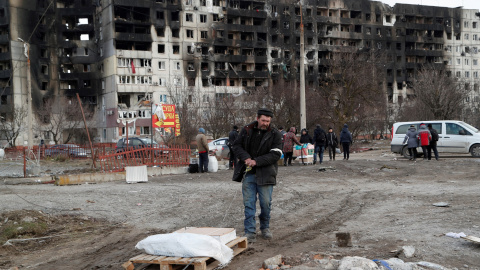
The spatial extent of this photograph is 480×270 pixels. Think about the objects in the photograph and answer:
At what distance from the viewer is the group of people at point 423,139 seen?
2133cm

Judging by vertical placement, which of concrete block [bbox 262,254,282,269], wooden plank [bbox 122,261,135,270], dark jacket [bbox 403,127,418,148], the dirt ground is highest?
dark jacket [bbox 403,127,418,148]

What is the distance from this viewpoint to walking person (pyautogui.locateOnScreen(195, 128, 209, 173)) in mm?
19209

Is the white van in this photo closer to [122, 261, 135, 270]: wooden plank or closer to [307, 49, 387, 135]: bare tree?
[307, 49, 387, 135]: bare tree

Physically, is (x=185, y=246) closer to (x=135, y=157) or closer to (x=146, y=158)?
(x=135, y=157)

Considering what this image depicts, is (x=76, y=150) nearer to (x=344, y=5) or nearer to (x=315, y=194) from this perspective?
(x=315, y=194)

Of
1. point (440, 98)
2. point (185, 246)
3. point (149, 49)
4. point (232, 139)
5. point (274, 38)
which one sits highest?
point (274, 38)

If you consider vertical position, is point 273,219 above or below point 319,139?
below

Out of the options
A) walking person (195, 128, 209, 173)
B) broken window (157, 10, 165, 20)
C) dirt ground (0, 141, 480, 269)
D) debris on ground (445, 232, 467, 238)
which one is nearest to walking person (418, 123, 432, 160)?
dirt ground (0, 141, 480, 269)

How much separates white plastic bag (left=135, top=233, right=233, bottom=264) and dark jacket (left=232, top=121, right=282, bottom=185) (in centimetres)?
167

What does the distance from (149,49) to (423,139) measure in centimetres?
6209

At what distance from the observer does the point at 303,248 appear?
20.8 ft

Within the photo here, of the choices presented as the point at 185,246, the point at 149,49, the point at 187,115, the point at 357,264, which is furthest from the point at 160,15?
the point at 357,264

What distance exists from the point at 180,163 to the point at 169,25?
6005 centimetres

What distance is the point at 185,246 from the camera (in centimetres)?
529
